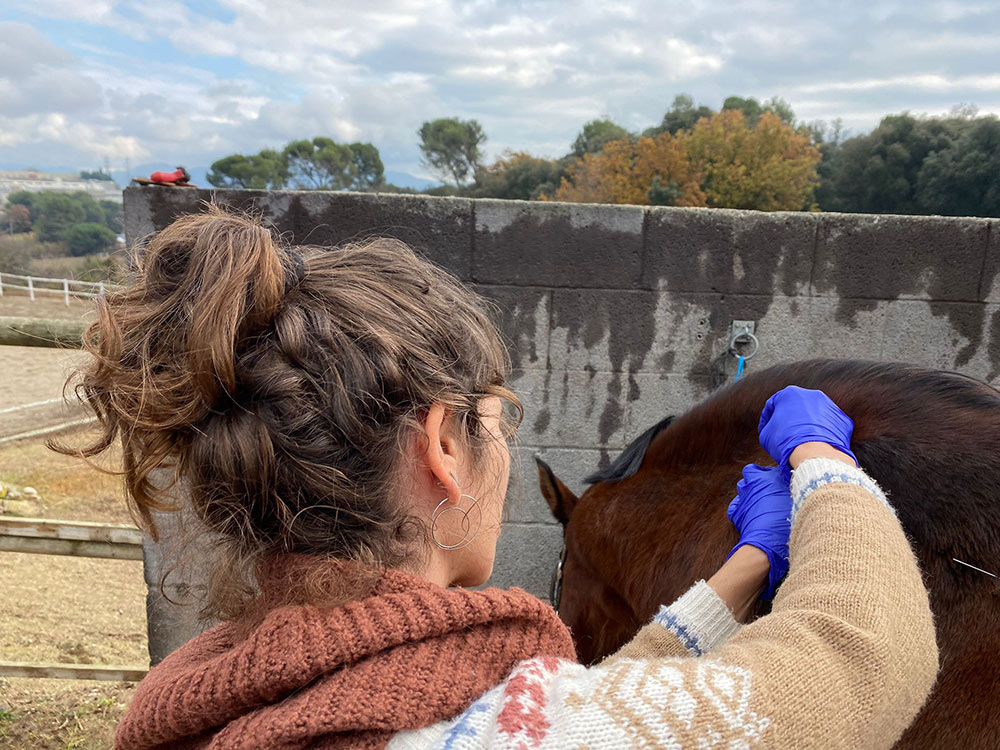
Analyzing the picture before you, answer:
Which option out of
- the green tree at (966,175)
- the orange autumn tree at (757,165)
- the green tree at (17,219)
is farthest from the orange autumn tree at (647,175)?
the green tree at (17,219)

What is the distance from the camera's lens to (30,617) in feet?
14.8

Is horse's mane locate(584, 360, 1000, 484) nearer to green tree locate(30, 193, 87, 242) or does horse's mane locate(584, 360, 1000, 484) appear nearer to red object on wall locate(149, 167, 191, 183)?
red object on wall locate(149, 167, 191, 183)

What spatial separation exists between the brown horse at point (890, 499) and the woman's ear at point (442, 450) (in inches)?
28.7

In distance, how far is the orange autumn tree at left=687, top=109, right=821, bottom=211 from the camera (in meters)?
33.7

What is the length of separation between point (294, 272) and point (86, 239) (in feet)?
146

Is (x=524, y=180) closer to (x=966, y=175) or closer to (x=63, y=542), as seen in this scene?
(x=966, y=175)

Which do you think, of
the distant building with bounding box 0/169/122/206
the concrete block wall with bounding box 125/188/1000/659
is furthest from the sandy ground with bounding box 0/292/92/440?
the distant building with bounding box 0/169/122/206

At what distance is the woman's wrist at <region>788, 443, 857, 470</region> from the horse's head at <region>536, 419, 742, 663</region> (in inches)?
11.4

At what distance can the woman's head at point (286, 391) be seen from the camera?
74 cm

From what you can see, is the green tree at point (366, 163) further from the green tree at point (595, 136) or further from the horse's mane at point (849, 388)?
the horse's mane at point (849, 388)

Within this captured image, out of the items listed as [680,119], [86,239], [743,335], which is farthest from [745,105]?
[743,335]

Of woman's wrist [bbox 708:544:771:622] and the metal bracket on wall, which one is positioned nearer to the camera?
woman's wrist [bbox 708:544:771:622]

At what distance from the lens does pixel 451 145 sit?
2486 inches

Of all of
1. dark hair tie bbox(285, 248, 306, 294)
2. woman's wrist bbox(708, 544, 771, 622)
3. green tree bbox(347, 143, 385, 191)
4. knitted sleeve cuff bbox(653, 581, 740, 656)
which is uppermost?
green tree bbox(347, 143, 385, 191)
